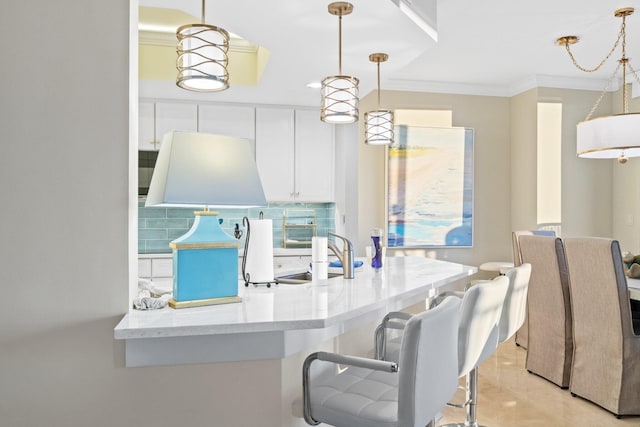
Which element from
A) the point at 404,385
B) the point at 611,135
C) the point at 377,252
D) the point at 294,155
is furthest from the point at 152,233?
the point at 611,135

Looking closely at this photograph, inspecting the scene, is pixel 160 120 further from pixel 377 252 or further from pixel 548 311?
pixel 548 311

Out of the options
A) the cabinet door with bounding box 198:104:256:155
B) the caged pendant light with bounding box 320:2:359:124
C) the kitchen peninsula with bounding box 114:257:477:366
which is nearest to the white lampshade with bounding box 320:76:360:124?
the caged pendant light with bounding box 320:2:359:124

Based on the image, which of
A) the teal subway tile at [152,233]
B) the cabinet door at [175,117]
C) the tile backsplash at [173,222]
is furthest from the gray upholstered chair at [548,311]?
the teal subway tile at [152,233]

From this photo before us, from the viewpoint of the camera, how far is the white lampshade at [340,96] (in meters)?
2.42

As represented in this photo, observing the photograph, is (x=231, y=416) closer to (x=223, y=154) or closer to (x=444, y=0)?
(x=223, y=154)

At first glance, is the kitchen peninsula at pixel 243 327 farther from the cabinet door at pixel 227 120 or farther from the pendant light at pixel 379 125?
the cabinet door at pixel 227 120

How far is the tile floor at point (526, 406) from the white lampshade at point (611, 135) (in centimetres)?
172

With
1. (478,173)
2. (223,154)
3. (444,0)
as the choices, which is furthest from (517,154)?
(223,154)

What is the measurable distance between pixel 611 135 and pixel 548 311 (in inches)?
51.5

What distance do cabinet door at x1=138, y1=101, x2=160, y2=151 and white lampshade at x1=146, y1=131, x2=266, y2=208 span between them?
284 cm

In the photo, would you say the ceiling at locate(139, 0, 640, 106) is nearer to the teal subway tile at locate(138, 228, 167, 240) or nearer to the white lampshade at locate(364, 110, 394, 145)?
the white lampshade at locate(364, 110, 394, 145)

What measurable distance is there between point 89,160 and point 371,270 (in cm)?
162

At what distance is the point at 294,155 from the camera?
15.4 ft

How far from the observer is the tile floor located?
2.80 m
